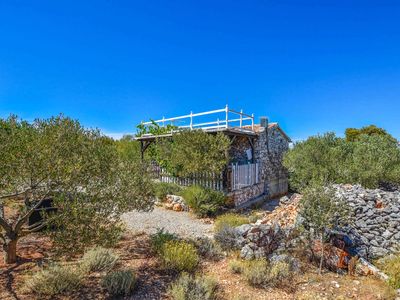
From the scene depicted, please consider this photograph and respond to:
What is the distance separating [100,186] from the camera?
184 inches

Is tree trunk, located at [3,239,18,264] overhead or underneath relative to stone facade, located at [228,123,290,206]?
underneath

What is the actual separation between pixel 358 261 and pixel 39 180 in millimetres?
7996

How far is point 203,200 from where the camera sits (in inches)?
442

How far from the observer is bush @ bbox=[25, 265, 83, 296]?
14.2 ft

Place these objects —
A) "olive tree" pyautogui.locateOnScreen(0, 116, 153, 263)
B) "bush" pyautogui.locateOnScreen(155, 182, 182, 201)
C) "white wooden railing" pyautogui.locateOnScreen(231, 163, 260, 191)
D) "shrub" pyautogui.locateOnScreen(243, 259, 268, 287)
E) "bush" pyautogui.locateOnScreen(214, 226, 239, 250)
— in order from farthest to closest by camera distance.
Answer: "white wooden railing" pyautogui.locateOnScreen(231, 163, 260, 191) < "bush" pyautogui.locateOnScreen(155, 182, 182, 201) < "bush" pyautogui.locateOnScreen(214, 226, 239, 250) < "shrub" pyautogui.locateOnScreen(243, 259, 268, 287) < "olive tree" pyautogui.locateOnScreen(0, 116, 153, 263)

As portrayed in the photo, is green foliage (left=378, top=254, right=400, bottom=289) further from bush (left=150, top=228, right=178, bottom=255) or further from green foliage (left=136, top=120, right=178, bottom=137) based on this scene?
green foliage (left=136, top=120, right=178, bottom=137)

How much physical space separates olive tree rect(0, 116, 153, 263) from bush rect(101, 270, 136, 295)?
776 mm

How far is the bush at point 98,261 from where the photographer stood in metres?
5.27

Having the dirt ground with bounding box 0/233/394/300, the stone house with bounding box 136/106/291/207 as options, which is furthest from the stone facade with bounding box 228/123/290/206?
the dirt ground with bounding box 0/233/394/300

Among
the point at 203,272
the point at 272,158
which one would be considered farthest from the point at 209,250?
the point at 272,158

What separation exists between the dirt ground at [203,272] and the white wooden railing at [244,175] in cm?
707

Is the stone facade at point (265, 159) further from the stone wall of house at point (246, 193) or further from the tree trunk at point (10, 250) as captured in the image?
the tree trunk at point (10, 250)

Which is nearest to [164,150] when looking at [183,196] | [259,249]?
[183,196]

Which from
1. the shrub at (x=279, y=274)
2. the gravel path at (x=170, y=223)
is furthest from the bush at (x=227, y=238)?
the shrub at (x=279, y=274)
